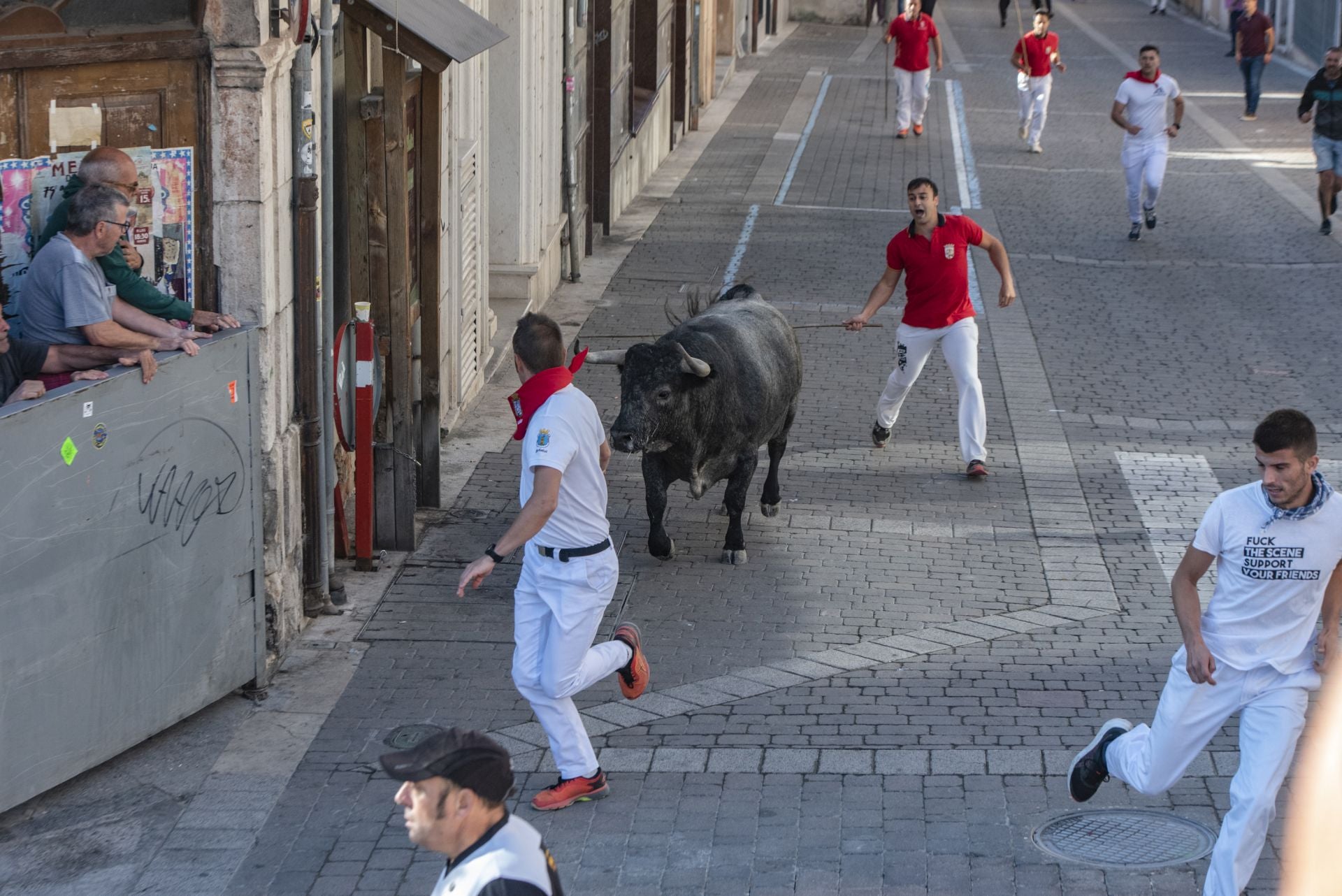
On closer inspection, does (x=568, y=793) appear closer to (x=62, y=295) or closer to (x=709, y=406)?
(x=62, y=295)

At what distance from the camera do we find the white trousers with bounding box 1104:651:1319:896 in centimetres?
551

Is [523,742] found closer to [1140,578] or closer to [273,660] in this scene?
[273,660]

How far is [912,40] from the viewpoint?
26.9m

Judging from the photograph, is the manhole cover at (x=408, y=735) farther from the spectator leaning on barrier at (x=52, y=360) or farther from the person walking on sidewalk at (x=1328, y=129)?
the person walking on sidewalk at (x=1328, y=129)

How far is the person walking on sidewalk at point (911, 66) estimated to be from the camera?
26438 millimetres

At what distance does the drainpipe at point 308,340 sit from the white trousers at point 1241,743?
4.31 metres

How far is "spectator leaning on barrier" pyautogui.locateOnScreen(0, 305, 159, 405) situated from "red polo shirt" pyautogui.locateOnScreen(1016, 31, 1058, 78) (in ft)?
67.8

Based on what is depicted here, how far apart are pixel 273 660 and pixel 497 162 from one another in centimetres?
805

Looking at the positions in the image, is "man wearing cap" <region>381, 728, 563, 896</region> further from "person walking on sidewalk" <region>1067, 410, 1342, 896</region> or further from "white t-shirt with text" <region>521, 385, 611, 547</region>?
"person walking on sidewalk" <region>1067, 410, 1342, 896</region>

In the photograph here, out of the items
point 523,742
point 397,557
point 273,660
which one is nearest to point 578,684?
point 523,742

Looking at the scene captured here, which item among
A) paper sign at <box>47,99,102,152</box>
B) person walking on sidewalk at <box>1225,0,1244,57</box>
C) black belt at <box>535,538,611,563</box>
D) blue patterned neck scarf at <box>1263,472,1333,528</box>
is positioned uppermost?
person walking on sidewalk at <box>1225,0,1244,57</box>

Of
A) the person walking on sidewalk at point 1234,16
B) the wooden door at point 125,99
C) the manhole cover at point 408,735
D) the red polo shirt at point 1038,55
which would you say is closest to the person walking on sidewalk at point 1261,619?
the manhole cover at point 408,735

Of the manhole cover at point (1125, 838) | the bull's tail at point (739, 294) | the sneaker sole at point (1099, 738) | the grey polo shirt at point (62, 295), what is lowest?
the manhole cover at point (1125, 838)

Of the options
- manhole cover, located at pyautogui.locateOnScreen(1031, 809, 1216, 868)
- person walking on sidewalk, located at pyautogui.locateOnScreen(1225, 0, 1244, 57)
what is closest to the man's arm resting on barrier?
manhole cover, located at pyautogui.locateOnScreen(1031, 809, 1216, 868)
